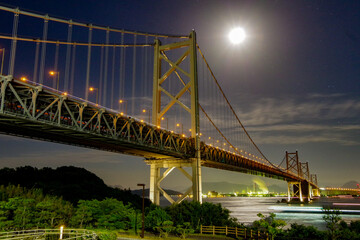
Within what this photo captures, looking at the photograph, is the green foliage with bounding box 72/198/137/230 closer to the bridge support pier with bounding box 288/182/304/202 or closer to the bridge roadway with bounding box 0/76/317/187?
the bridge roadway with bounding box 0/76/317/187

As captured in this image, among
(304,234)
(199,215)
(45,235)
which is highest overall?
(199,215)

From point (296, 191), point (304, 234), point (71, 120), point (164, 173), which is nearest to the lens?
point (304, 234)

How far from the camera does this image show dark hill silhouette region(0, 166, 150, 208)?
45719mm

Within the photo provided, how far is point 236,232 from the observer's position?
88.0 feet

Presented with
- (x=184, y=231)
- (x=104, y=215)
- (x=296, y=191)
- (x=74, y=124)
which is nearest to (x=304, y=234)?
(x=184, y=231)

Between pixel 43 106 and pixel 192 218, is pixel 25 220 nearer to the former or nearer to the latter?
pixel 43 106

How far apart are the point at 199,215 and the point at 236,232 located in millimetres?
5775

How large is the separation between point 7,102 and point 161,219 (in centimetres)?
1656

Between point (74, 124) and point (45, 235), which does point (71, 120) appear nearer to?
point (74, 124)

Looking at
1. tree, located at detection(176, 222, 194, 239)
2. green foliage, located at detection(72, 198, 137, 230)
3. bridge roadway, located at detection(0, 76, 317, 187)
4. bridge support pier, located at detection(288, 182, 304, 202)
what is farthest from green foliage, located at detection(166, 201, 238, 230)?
bridge support pier, located at detection(288, 182, 304, 202)

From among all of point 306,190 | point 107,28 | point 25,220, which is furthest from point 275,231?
point 306,190

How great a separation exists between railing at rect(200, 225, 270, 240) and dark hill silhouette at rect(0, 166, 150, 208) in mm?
20197

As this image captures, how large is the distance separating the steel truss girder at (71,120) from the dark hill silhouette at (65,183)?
11.9 meters

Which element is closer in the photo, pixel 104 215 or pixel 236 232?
pixel 236 232
